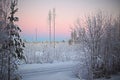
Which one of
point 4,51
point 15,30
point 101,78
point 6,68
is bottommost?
point 101,78

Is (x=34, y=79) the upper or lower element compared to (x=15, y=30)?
lower

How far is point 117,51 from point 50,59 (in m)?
6.05

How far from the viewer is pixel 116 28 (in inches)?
555

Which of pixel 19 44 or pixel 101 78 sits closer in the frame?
pixel 19 44

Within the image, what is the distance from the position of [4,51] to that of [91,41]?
14.3 ft

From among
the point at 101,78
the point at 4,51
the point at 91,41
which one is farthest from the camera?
the point at 101,78

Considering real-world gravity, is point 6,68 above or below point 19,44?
below

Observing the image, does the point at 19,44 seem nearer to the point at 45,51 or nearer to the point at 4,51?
the point at 4,51

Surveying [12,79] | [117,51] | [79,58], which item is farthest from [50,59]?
[12,79]

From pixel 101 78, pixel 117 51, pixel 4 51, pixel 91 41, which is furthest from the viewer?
pixel 117 51

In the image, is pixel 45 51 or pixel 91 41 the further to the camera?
pixel 45 51

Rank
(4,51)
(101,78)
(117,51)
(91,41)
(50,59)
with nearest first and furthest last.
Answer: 1. (4,51)
2. (91,41)
3. (101,78)
4. (117,51)
5. (50,59)

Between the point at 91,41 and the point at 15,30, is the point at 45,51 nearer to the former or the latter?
the point at 91,41

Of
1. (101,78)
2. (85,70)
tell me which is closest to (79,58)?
(85,70)
